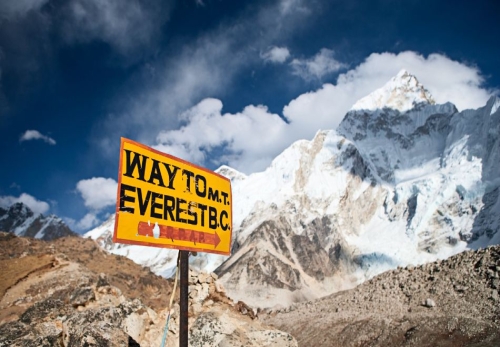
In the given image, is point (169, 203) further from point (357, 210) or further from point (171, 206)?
point (357, 210)

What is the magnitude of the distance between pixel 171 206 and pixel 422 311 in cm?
1925

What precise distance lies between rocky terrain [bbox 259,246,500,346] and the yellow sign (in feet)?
49.8

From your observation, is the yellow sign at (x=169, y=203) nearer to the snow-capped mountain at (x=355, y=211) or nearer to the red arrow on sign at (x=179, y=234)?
the red arrow on sign at (x=179, y=234)

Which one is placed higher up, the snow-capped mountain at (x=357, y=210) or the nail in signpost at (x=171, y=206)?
the snow-capped mountain at (x=357, y=210)

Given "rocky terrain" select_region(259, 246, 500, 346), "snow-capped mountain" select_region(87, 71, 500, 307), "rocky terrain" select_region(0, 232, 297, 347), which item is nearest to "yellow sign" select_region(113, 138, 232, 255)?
"rocky terrain" select_region(0, 232, 297, 347)

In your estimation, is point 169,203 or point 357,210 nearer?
point 169,203

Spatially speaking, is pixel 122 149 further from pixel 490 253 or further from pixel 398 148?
pixel 398 148

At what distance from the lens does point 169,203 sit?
541 centimetres

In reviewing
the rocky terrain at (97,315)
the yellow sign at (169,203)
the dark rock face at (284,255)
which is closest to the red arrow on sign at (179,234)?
the yellow sign at (169,203)

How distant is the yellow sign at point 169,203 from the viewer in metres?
4.90

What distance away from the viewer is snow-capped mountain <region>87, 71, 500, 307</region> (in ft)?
417

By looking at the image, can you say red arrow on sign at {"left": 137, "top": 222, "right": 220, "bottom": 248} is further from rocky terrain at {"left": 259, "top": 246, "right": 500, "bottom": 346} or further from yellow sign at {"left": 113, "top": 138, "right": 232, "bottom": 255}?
rocky terrain at {"left": 259, "top": 246, "right": 500, "bottom": 346}

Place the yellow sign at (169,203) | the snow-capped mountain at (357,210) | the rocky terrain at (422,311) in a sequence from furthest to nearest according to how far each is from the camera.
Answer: the snow-capped mountain at (357,210)
the rocky terrain at (422,311)
the yellow sign at (169,203)

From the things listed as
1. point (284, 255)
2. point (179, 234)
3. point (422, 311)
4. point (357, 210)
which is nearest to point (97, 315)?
point (179, 234)
